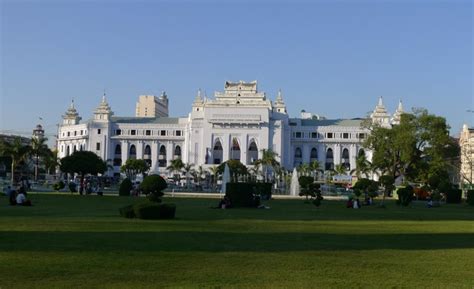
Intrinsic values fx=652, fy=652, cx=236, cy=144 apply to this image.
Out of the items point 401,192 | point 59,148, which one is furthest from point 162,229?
point 59,148

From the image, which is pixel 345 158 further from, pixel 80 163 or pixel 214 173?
pixel 80 163

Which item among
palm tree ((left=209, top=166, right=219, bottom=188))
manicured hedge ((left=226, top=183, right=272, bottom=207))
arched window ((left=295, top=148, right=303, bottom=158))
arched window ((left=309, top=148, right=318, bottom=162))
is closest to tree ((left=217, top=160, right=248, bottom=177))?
palm tree ((left=209, top=166, right=219, bottom=188))

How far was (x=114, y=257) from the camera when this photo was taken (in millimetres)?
13383

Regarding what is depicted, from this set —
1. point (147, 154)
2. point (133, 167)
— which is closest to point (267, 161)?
point (133, 167)

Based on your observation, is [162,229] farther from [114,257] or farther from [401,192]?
[401,192]

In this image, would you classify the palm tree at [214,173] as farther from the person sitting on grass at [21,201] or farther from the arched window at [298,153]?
the person sitting on grass at [21,201]

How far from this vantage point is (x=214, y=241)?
17.0 metres

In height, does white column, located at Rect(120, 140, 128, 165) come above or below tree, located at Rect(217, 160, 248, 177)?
above

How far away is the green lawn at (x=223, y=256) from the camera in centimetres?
1115

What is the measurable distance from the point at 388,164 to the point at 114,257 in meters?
69.8

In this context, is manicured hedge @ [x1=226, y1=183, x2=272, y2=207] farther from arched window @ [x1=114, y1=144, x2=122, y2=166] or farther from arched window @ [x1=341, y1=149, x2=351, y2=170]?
arched window @ [x1=114, y1=144, x2=122, y2=166]

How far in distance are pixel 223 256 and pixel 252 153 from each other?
116 meters

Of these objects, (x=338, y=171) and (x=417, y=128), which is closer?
(x=417, y=128)

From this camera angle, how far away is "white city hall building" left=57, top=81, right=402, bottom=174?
128 metres
